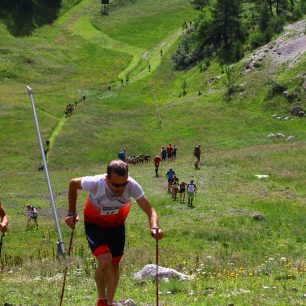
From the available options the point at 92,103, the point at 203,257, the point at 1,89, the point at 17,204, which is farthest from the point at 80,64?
the point at 203,257

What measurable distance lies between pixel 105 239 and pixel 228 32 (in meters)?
103

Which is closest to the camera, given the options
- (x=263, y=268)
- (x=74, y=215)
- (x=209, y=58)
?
(x=74, y=215)

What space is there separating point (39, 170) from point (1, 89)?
143 ft

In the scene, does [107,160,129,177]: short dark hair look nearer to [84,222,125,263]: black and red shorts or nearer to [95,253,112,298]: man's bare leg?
[84,222,125,263]: black and red shorts

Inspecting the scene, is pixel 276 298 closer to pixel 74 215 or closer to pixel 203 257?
pixel 74 215

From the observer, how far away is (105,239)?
1041 centimetres

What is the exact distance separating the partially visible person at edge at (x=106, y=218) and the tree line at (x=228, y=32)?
93.5m

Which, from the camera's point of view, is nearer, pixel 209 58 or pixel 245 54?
pixel 245 54

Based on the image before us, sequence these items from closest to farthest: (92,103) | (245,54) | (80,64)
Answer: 1. (92,103)
2. (245,54)
3. (80,64)

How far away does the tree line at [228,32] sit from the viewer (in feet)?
338

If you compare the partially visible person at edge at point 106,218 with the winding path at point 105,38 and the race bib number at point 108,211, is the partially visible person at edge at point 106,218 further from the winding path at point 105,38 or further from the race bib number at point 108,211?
the winding path at point 105,38

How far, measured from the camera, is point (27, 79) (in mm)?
113250

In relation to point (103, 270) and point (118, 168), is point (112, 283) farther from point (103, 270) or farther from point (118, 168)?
point (118, 168)

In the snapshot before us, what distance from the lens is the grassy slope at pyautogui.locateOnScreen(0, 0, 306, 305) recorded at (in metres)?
15.8
